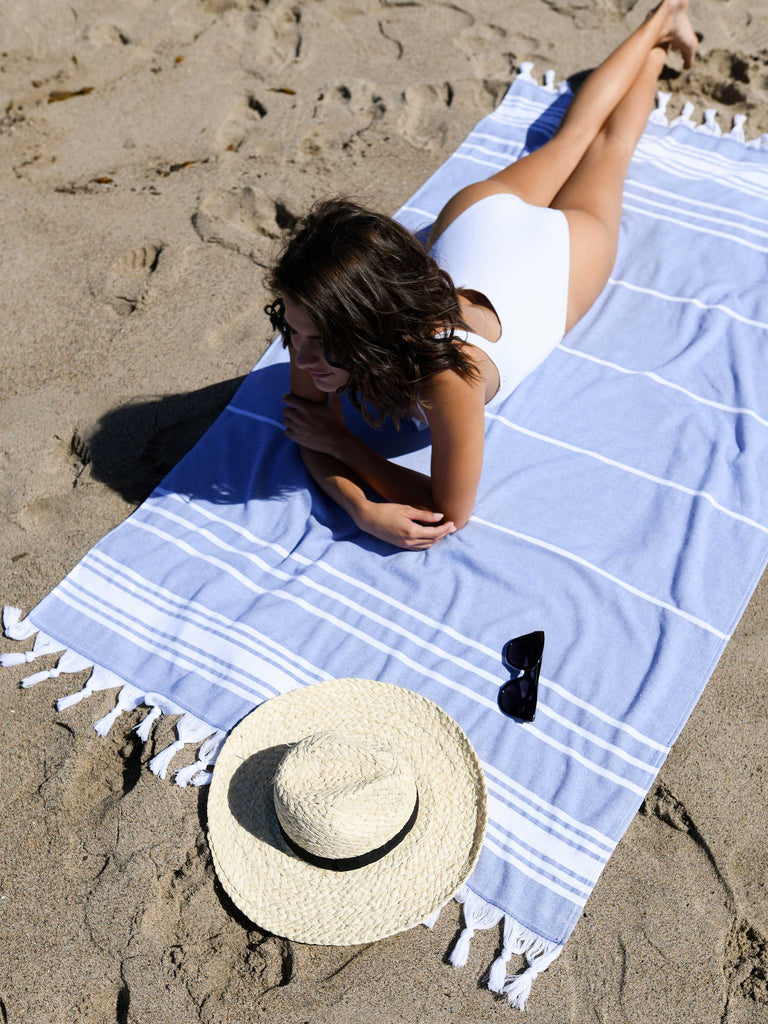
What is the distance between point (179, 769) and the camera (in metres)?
2.15

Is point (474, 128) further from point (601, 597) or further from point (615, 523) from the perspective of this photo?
point (601, 597)

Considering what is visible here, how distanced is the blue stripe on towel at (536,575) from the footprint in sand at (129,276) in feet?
2.24

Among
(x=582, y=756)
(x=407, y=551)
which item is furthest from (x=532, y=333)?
(x=582, y=756)

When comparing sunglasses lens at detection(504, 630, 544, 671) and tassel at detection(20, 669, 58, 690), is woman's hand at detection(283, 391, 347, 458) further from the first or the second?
tassel at detection(20, 669, 58, 690)

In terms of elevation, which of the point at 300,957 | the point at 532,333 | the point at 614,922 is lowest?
the point at 300,957

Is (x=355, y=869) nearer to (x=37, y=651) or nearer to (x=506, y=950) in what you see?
(x=506, y=950)

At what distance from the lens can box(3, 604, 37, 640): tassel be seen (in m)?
2.43

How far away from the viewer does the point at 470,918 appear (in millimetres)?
1907

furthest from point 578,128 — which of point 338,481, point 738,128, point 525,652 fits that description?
point 525,652

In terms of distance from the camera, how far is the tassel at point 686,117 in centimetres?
367

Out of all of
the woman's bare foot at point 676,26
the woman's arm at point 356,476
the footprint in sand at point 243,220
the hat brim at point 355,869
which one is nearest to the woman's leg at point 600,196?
the woman's bare foot at point 676,26

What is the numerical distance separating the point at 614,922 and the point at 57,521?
1.92 m

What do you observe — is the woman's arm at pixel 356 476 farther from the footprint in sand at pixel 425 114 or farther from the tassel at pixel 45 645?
the footprint in sand at pixel 425 114

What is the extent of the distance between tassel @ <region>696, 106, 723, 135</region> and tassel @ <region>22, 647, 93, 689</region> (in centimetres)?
322
